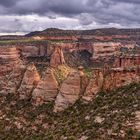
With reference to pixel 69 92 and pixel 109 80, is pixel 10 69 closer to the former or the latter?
pixel 69 92

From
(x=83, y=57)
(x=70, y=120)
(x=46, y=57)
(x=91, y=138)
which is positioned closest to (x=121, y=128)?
(x=91, y=138)

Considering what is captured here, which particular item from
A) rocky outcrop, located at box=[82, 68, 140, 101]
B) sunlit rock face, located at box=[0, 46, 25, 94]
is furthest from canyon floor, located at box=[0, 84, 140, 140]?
sunlit rock face, located at box=[0, 46, 25, 94]

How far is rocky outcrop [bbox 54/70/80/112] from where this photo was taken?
308 feet

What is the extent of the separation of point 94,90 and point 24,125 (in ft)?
57.0

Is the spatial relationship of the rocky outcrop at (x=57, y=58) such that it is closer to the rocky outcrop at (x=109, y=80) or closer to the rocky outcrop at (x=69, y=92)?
the rocky outcrop at (x=69, y=92)

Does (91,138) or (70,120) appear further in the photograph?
(70,120)

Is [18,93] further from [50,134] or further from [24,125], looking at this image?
[50,134]

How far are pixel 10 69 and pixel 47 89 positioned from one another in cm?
4491

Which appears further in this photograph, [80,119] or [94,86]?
[94,86]

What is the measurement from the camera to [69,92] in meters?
94.6

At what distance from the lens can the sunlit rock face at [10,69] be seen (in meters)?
114

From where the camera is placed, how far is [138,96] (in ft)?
261

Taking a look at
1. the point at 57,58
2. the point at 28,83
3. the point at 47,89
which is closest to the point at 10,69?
the point at 57,58

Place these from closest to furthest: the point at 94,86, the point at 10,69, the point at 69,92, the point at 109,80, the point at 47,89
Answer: the point at 109,80, the point at 94,86, the point at 69,92, the point at 47,89, the point at 10,69
